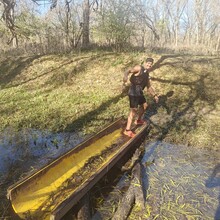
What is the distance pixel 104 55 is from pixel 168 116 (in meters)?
6.82

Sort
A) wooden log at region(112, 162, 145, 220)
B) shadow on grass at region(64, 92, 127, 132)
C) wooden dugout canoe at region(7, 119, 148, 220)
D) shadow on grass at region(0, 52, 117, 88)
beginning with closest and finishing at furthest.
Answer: wooden dugout canoe at region(7, 119, 148, 220)
wooden log at region(112, 162, 145, 220)
shadow on grass at region(64, 92, 127, 132)
shadow on grass at region(0, 52, 117, 88)

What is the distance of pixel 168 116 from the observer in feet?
28.7

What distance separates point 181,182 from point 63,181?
8.13ft

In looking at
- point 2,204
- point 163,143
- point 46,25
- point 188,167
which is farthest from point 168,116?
point 46,25

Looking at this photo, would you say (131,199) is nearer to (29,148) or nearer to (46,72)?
(29,148)

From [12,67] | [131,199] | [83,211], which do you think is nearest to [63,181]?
[83,211]

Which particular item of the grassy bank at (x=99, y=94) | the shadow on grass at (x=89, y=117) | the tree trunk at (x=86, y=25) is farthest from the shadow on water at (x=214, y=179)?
the tree trunk at (x=86, y=25)

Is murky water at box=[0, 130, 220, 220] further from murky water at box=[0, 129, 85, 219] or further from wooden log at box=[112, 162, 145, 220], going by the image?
wooden log at box=[112, 162, 145, 220]

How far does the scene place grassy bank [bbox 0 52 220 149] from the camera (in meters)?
8.11

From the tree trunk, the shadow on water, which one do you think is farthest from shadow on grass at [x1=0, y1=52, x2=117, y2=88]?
the shadow on water

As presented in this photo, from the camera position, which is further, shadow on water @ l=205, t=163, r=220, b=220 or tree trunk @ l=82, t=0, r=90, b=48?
tree trunk @ l=82, t=0, r=90, b=48

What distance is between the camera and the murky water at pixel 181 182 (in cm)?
435

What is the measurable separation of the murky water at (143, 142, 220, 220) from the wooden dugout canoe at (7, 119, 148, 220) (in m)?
0.90

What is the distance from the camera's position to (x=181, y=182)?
Result: 17.2 ft
